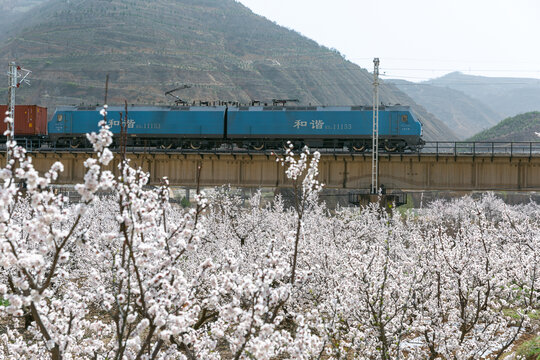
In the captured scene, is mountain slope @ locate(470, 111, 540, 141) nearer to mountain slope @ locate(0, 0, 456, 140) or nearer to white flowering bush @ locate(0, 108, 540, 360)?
mountain slope @ locate(0, 0, 456, 140)

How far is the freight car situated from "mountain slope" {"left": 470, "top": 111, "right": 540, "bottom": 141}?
92850 millimetres

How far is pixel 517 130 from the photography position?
11669 cm

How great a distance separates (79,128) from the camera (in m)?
33.1

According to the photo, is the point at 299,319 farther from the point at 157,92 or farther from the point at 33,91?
the point at 33,91

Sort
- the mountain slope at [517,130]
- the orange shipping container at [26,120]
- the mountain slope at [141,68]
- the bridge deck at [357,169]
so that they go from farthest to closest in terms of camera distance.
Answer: the mountain slope at [141,68]
the mountain slope at [517,130]
the orange shipping container at [26,120]
the bridge deck at [357,169]

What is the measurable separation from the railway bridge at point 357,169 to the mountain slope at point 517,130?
93013 mm

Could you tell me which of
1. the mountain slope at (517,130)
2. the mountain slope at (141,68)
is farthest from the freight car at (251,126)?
the mountain slope at (517,130)

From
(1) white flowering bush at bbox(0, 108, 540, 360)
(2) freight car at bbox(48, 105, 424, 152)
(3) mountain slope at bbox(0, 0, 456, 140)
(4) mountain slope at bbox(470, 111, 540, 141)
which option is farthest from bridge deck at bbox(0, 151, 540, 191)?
(3) mountain slope at bbox(0, 0, 456, 140)

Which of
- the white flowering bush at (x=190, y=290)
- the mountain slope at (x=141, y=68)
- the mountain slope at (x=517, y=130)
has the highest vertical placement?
the mountain slope at (x=141, y=68)

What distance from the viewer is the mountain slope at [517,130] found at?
367 feet

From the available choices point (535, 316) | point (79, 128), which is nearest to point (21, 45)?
point (79, 128)

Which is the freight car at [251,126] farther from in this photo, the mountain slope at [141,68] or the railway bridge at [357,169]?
the mountain slope at [141,68]

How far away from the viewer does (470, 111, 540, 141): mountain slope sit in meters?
112

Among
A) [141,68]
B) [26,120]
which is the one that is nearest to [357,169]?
[26,120]
